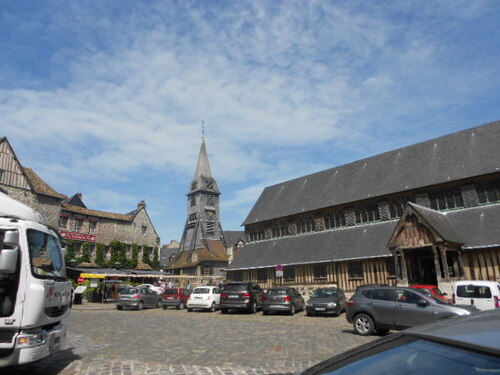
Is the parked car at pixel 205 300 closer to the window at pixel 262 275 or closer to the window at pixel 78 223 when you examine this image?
the window at pixel 262 275

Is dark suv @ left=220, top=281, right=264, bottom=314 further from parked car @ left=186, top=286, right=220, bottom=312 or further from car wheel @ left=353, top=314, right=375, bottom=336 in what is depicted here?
car wheel @ left=353, top=314, right=375, bottom=336

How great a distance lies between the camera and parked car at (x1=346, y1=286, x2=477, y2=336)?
1084cm

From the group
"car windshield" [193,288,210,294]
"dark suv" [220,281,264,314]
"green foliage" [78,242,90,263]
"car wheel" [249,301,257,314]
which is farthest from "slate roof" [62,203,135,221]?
"car wheel" [249,301,257,314]

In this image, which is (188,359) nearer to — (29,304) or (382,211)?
(29,304)

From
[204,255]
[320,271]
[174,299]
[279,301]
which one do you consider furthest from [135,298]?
[204,255]

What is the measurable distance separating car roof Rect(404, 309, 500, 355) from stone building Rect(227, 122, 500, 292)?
2023cm

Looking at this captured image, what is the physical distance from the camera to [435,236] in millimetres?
20641

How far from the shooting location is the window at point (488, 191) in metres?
23.2

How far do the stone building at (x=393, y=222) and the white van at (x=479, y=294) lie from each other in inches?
204

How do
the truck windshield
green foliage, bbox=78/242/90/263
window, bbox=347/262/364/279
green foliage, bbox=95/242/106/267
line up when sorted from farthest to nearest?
green foliage, bbox=95/242/106/267 → green foliage, bbox=78/242/90/263 → window, bbox=347/262/364/279 → the truck windshield

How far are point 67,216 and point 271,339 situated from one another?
36.0 meters

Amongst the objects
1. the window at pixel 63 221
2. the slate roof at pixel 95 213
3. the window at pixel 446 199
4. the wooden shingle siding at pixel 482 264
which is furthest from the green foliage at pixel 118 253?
the wooden shingle siding at pixel 482 264

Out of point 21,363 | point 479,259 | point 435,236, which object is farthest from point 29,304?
point 479,259

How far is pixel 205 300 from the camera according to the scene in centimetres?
2272
